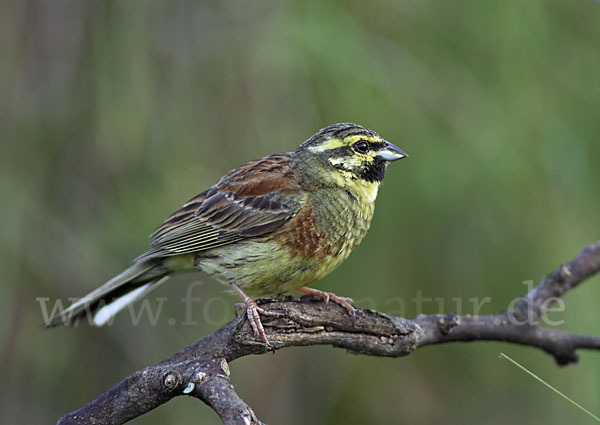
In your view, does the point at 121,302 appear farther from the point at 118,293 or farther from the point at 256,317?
the point at 256,317

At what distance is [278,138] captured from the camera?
434 cm

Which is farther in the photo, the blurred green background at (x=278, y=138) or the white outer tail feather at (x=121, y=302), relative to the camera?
the blurred green background at (x=278, y=138)

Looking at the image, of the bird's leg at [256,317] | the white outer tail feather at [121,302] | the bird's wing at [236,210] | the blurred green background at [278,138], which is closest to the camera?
the bird's leg at [256,317]

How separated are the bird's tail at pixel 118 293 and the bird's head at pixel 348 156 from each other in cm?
97

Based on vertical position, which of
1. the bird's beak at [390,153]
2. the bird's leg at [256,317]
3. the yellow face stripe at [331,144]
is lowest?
the bird's leg at [256,317]

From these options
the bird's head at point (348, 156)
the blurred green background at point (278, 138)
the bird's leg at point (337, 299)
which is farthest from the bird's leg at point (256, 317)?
the blurred green background at point (278, 138)

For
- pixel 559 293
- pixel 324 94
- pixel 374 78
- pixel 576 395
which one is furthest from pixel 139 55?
pixel 576 395

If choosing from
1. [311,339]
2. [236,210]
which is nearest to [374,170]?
[236,210]

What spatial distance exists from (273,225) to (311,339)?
0.79 m

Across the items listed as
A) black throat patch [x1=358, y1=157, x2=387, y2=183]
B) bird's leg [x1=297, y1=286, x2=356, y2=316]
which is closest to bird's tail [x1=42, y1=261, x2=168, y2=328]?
bird's leg [x1=297, y1=286, x2=356, y2=316]

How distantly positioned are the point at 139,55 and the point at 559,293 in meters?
2.67

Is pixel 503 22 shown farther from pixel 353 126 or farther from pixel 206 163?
pixel 206 163

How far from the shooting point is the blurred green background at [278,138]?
166 inches

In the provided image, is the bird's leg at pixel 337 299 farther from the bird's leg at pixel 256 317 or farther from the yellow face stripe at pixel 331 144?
the yellow face stripe at pixel 331 144
